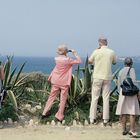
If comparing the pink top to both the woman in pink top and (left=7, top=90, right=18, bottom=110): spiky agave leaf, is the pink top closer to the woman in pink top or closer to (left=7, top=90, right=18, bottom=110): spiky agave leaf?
the woman in pink top

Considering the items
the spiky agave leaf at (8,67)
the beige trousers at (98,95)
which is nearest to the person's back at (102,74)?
the beige trousers at (98,95)

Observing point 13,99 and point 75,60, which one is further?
point 13,99

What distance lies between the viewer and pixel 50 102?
1184 cm

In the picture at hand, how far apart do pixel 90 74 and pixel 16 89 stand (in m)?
1.78

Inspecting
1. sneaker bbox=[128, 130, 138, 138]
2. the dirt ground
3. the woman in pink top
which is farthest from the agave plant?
sneaker bbox=[128, 130, 138, 138]

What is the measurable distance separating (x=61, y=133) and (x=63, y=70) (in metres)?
1.62

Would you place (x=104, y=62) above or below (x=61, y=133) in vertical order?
above

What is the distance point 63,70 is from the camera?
38.0 feet

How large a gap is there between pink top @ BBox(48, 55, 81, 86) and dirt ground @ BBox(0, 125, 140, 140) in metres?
0.97

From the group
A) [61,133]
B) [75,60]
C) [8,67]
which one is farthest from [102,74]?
[8,67]

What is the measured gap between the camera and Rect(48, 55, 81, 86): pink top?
11508mm

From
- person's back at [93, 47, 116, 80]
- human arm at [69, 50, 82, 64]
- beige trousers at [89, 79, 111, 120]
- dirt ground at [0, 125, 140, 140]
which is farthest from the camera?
human arm at [69, 50, 82, 64]

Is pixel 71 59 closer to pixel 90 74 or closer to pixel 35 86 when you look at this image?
pixel 90 74

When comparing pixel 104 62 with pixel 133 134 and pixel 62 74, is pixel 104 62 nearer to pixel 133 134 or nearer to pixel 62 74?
pixel 62 74
